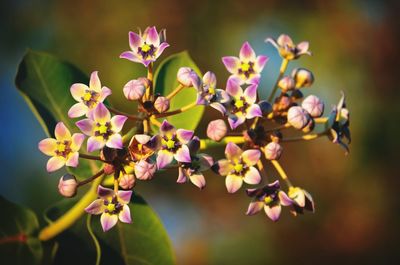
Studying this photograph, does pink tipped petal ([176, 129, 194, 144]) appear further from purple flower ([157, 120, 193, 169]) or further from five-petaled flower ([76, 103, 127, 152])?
five-petaled flower ([76, 103, 127, 152])

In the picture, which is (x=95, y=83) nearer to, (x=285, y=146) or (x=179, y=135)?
(x=179, y=135)

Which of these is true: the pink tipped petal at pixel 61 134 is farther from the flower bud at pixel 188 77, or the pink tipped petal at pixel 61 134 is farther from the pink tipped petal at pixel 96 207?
the flower bud at pixel 188 77

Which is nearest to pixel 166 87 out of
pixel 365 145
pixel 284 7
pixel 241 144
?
pixel 241 144

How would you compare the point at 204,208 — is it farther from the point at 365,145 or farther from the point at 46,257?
the point at 46,257

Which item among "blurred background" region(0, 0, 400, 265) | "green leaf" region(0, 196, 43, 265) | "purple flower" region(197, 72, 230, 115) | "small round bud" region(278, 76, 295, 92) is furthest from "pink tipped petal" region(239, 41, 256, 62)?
"blurred background" region(0, 0, 400, 265)

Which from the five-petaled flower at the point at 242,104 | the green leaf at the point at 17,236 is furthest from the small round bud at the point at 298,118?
the green leaf at the point at 17,236

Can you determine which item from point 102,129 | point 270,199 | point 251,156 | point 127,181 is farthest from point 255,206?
point 102,129
